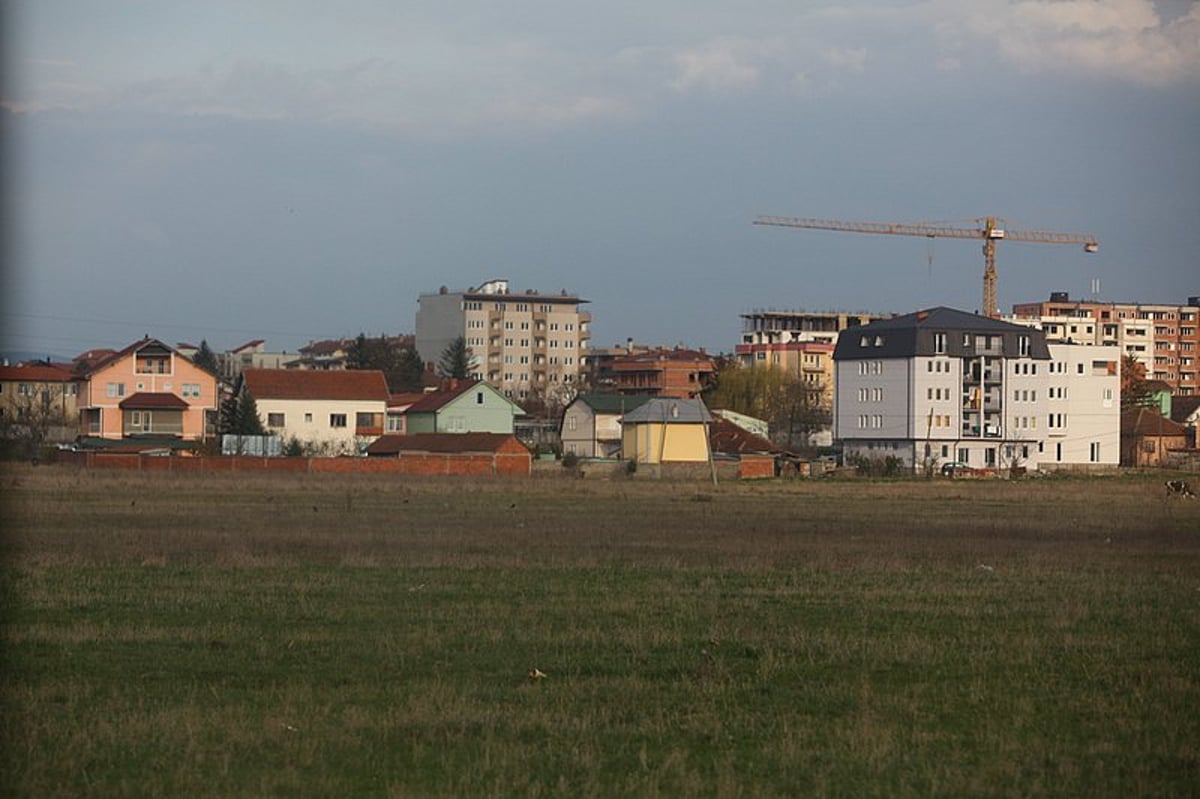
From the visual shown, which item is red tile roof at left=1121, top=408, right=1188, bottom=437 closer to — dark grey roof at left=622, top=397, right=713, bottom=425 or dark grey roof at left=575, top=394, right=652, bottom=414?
dark grey roof at left=575, top=394, right=652, bottom=414

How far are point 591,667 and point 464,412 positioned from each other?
4072 inches

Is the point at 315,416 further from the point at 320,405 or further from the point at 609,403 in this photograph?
the point at 609,403

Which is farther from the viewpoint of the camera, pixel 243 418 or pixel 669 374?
pixel 669 374

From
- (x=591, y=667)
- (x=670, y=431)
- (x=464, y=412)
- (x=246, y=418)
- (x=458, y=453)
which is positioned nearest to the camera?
(x=591, y=667)

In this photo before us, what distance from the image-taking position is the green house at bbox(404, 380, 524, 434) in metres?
120

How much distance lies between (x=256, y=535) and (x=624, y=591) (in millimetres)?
14575

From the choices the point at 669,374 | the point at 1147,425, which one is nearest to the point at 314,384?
the point at 1147,425

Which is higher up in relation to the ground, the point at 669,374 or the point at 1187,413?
the point at 669,374

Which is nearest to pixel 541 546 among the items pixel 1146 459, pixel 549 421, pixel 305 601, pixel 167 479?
pixel 305 601

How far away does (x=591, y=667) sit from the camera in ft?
58.3

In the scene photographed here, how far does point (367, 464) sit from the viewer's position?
8225 cm

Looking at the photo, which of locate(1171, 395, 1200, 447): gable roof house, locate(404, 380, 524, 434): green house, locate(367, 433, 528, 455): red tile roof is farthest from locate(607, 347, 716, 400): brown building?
locate(367, 433, 528, 455): red tile roof

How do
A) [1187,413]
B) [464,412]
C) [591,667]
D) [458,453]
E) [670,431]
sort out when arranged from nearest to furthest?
[591,667] → [458,453] → [670,431] → [464,412] → [1187,413]

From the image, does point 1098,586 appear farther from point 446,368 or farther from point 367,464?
point 446,368
